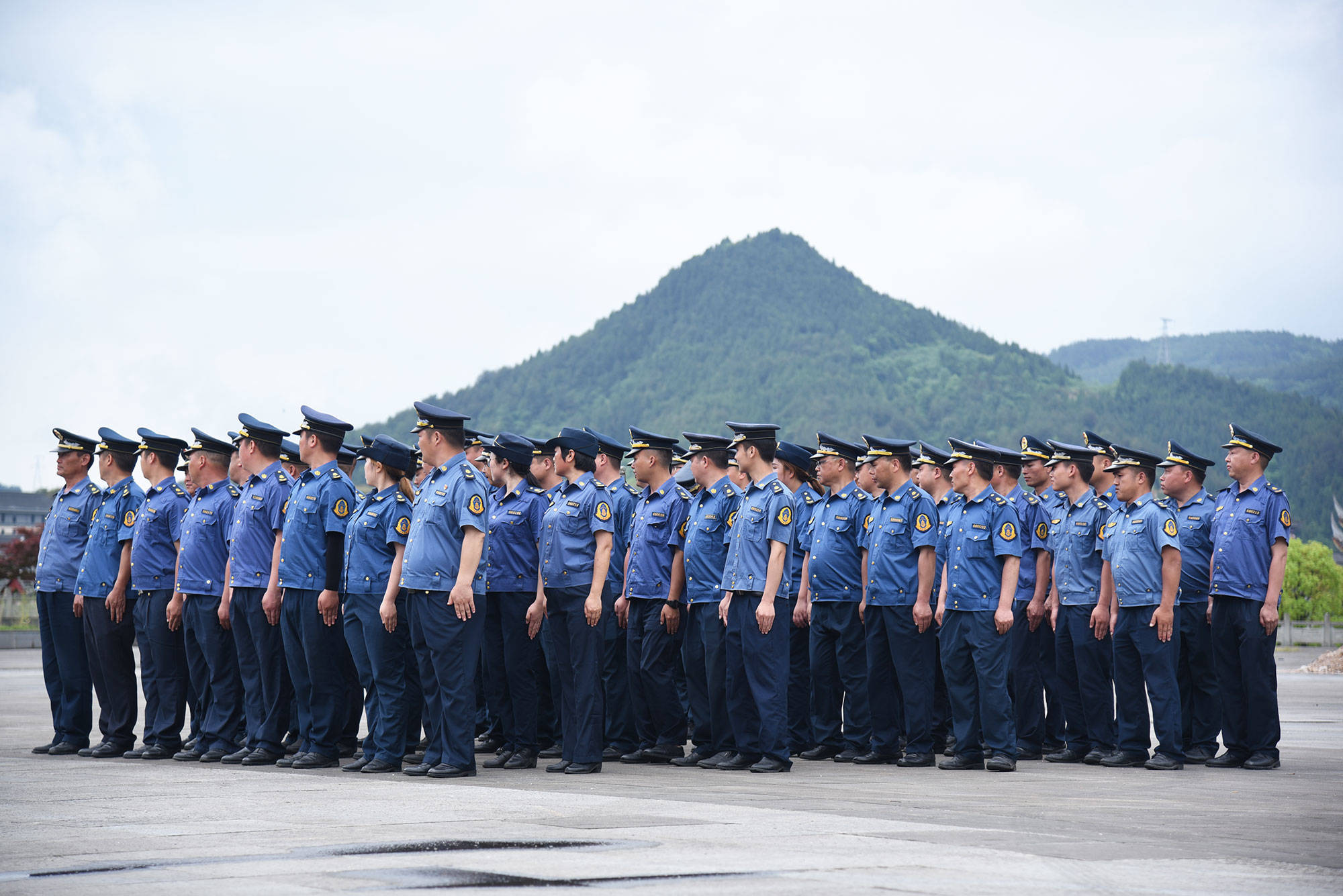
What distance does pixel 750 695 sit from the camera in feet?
31.4

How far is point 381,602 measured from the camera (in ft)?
29.9

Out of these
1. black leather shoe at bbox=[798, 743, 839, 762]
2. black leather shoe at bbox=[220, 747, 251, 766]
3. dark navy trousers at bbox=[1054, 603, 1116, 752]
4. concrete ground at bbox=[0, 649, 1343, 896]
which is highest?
dark navy trousers at bbox=[1054, 603, 1116, 752]

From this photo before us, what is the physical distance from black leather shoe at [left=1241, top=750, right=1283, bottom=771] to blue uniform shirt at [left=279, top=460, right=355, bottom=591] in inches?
250

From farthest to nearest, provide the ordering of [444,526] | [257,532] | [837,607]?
[837,607], [257,532], [444,526]

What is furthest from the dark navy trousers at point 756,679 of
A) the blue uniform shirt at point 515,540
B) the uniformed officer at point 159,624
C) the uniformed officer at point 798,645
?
the uniformed officer at point 159,624

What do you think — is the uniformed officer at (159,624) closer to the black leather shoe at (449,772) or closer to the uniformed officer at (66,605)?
the uniformed officer at (66,605)

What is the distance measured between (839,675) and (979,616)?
1478 millimetres

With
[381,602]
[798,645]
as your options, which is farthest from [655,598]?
[381,602]

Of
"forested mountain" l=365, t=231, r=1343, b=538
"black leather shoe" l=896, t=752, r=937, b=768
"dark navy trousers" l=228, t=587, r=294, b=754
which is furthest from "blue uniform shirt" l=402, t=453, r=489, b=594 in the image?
"forested mountain" l=365, t=231, r=1343, b=538

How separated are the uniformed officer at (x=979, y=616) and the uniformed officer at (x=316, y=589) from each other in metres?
4.17

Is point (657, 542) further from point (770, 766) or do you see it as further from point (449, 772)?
point (449, 772)

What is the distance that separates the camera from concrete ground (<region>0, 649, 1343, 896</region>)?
4.79m

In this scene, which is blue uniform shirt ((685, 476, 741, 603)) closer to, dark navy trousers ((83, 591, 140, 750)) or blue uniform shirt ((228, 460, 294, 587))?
blue uniform shirt ((228, 460, 294, 587))

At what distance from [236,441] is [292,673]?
Result: 6.66ft
